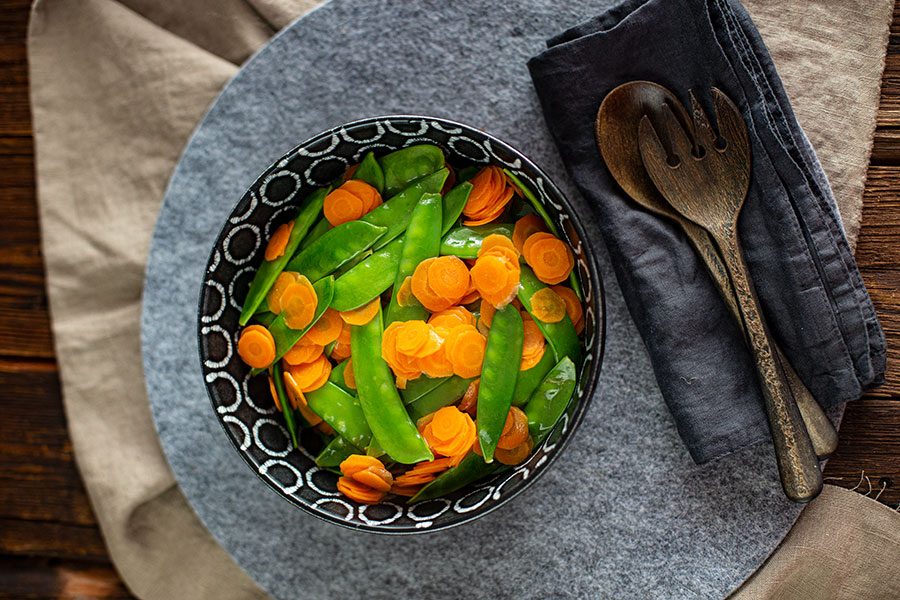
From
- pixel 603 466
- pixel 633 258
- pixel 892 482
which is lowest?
pixel 892 482

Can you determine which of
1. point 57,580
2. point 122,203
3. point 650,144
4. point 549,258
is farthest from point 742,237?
point 57,580

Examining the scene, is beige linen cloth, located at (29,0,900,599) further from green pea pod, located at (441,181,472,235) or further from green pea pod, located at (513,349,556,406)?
green pea pod, located at (513,349,556,406)

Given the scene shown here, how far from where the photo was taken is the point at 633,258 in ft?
3.51

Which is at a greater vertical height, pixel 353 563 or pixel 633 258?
pixel 633 258

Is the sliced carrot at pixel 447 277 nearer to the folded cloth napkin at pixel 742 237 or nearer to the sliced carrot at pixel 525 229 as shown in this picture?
the sliced carrot at pixel 525 229

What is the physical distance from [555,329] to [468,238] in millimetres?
170

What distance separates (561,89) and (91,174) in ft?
2.79

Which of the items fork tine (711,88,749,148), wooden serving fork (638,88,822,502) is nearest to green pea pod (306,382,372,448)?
wooden serving fork (638,88,822,502)

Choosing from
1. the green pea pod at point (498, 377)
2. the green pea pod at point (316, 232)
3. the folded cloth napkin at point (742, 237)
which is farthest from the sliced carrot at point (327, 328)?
the folded cloth napkin at point (742, 237)

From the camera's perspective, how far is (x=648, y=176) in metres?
1.06

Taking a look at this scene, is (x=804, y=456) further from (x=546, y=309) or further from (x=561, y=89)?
(x=561, y=89)

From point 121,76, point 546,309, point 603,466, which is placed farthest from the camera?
point 121,76

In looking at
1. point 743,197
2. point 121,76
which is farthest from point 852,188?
point 121,76

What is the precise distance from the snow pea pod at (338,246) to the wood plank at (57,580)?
0.80 m
